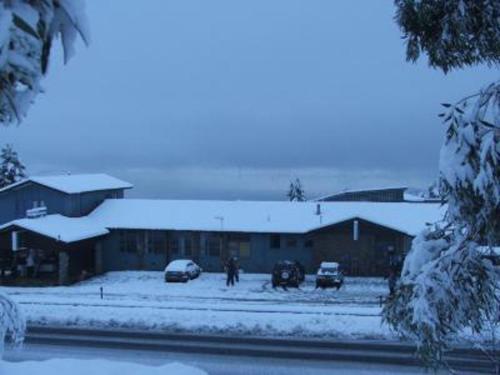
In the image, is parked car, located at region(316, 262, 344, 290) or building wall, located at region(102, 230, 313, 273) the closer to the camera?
parked car, located at region(316, 262, 344, 290)

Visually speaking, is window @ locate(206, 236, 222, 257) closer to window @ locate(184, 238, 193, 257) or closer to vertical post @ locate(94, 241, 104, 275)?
window @ locate(184, 238, 193, 257)

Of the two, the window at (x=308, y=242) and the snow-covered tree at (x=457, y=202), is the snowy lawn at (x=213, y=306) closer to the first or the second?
the window at (x=308, y=242)

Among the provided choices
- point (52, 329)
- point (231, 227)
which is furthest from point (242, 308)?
point (231, 227)

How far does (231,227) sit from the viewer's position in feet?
133

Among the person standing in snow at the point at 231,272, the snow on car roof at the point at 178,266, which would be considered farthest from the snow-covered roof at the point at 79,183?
the person standing in snow at the point at 231,272

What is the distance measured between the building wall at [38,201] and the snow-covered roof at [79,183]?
1.20 feet

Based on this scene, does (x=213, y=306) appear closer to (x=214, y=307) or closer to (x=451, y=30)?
(x=214, y=307)

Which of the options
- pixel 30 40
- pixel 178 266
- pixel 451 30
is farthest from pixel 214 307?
pixel 30 40

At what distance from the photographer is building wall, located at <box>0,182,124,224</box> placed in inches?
1654

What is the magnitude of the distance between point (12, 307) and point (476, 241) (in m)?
5.44

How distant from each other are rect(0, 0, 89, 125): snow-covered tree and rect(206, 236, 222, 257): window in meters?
38.1

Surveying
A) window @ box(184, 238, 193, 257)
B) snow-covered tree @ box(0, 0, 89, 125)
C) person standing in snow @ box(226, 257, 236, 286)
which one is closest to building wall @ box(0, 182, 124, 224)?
window @ box(184, 238, 193, 257)

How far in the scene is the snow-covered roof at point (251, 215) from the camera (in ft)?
131

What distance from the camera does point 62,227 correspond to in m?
38.5
